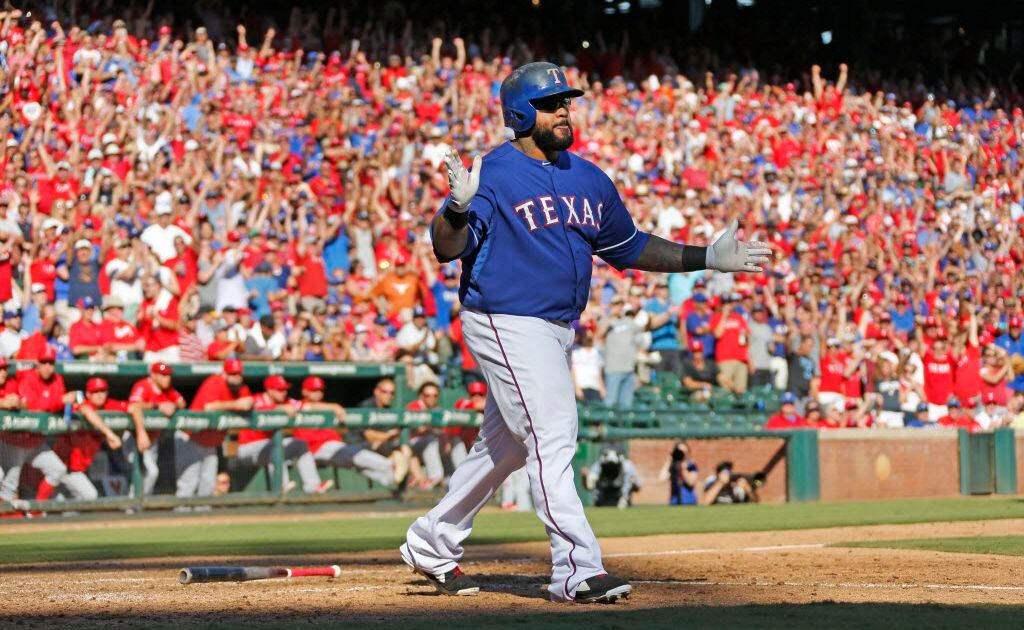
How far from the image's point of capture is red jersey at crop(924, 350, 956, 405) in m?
19.5

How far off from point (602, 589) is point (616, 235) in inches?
59.0

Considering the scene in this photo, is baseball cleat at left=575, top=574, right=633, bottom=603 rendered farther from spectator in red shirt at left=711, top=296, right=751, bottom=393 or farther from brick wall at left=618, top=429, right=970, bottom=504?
spectator in red shirt at left=711, top=296, right=751, bottom=393

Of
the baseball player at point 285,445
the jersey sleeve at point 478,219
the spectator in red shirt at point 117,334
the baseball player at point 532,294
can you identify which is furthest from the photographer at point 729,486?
the jersey sleeve at point 478,219

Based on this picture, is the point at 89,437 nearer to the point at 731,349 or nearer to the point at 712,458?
the point at 712,458

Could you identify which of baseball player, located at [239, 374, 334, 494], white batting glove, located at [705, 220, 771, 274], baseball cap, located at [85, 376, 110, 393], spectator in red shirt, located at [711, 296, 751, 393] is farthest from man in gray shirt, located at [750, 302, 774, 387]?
white batting glove, located at [705, 220, 771, 274]

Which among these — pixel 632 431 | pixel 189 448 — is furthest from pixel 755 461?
pixel 189 448

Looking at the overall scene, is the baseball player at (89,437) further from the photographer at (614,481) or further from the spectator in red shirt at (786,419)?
the spectator in red shirt at (786,419)

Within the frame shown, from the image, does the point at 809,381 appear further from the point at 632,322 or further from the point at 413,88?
the point at 413,88

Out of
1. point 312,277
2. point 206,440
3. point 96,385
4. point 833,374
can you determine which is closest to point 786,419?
point 833,374

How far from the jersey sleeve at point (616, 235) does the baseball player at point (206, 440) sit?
7.73 metres

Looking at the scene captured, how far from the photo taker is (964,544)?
9.13 meters

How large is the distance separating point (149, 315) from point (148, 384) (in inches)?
50.0

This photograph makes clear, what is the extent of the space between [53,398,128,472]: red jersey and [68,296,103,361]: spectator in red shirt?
1.00m

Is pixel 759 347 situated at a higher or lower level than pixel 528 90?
lower
